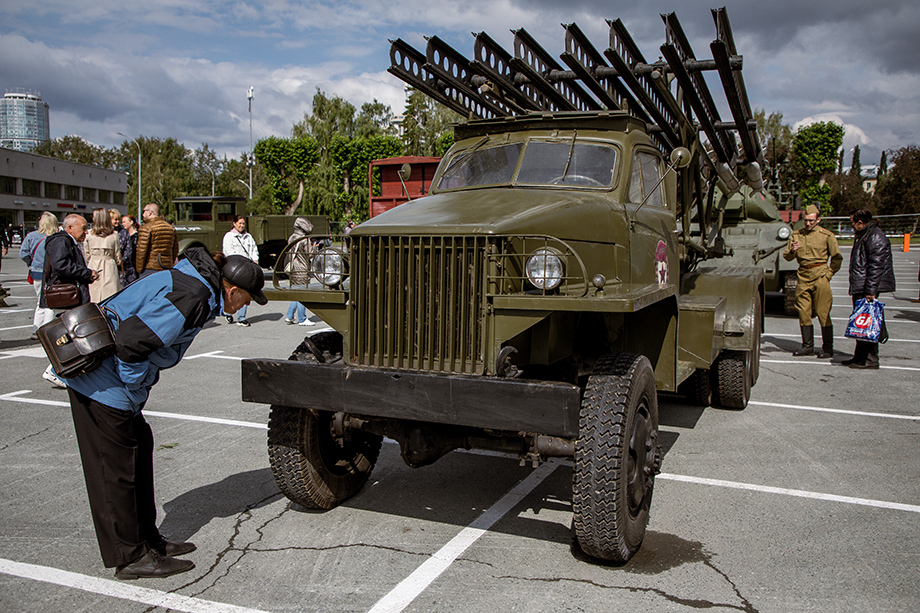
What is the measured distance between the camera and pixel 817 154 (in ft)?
140

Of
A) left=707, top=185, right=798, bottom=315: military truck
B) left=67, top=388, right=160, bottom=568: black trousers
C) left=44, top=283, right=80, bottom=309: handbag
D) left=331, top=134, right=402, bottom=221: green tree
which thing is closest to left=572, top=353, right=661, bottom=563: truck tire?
left=67, top=388, right=160, bottom=568: black trousers

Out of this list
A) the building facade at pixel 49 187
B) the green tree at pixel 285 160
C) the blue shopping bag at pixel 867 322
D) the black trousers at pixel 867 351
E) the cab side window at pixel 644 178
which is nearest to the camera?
the cab side window at pixel 644 178

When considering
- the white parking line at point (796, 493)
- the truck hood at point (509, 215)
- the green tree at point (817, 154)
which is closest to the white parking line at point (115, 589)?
the truck hood at point (509, 215)

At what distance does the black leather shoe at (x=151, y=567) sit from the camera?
3.52 meters

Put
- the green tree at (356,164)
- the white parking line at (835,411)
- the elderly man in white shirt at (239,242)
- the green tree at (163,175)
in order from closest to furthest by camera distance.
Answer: the white parking line at (835,411), the elderly man in white shirt at (239,242), the green tree at (356,164), the green tree at (163,175)

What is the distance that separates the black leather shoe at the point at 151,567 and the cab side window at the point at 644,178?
11.8 ft

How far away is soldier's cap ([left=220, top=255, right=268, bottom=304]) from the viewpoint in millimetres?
3586

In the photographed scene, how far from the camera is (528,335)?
405 centimetres

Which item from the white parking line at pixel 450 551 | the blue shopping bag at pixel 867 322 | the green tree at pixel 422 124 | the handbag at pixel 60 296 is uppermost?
the green tree at pixel 422 124

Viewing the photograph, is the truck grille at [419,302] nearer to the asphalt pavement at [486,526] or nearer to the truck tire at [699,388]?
the asphalt pavement at [486,526]

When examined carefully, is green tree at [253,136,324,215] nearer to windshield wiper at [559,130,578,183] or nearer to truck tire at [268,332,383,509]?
windshield wiper at [559,130,578,183]

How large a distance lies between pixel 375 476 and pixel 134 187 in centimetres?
7435

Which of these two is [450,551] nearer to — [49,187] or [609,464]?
[609,464]

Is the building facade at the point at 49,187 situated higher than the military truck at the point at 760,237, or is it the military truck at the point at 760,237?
the building facade at the point at 49,187
